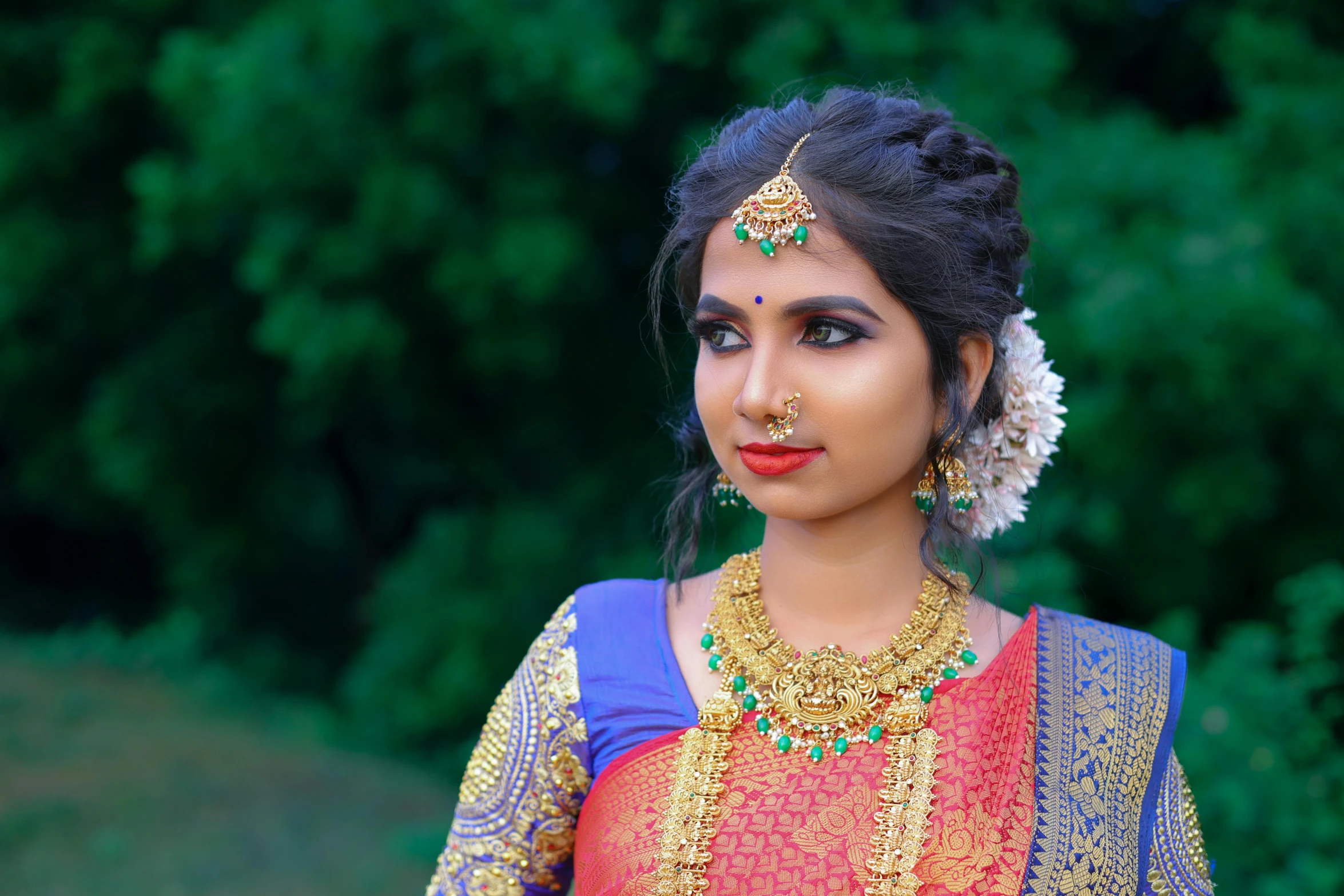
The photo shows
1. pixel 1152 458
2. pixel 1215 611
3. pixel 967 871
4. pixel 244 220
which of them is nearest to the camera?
pixel 967 871

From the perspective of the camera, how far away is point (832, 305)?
1.50 metres

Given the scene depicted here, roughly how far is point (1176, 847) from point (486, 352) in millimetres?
3616

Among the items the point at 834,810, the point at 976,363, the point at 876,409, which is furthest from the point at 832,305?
the point at 834,810

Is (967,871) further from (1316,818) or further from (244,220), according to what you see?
(244,220)

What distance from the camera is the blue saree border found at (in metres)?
1.55

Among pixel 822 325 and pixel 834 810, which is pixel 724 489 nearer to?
pixel 822 325

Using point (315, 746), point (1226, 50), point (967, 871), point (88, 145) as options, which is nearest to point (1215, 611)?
point (1226, 50)

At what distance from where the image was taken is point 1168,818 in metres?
1.65

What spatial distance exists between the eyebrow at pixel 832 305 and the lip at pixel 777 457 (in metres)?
0.18

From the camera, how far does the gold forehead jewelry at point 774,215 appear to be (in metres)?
1.52

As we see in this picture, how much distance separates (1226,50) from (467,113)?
2634 millimetres

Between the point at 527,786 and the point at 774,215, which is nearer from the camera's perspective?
the point at 774,215

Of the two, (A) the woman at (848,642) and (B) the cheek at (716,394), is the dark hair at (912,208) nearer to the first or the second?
(A) the woman at (848,642)

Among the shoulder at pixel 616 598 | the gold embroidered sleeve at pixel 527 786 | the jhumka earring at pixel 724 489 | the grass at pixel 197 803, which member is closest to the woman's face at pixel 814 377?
the jhumka earring at pixel 724 489
